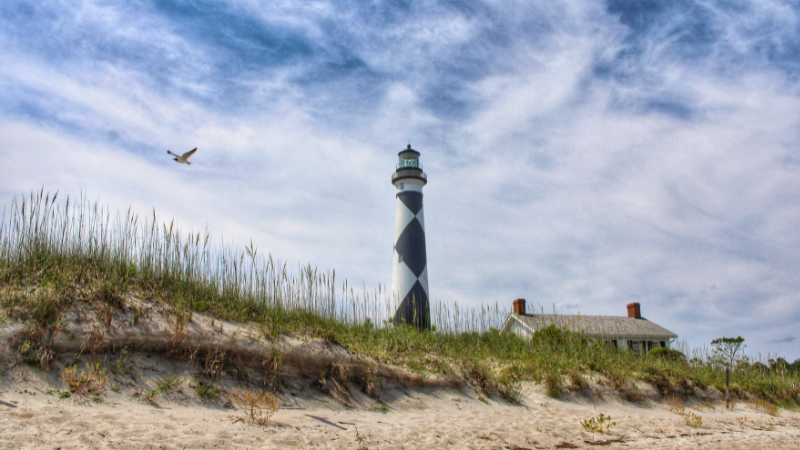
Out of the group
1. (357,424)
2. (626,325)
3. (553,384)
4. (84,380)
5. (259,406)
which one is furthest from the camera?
(626,325)

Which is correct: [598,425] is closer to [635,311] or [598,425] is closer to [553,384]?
[553,384]

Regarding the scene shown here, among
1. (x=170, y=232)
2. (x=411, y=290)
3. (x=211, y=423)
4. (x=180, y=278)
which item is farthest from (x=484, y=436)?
(x=411, y=290)

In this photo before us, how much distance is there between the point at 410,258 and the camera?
46.4 ft

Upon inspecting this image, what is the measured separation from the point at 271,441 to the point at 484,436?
2.08 meters

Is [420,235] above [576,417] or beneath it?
above

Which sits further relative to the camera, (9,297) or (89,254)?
(89,254)

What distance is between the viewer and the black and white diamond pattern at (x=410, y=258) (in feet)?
44.9

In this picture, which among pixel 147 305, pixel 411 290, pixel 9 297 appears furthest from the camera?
Result: pixel 411 290

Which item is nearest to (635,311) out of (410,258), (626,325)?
(626,325)

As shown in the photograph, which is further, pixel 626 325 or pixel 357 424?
pixel 626 325

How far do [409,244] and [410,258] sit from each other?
16.9 inches

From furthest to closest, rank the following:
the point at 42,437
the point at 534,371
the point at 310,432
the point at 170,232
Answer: the point at 534,371 → the point at 170,232 → the point at 310,432 → the point at 42,437

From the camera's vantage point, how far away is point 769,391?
940 cm

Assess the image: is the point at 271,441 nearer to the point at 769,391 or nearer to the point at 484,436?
the point at 484,436
